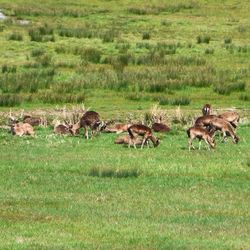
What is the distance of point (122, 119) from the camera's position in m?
27.9

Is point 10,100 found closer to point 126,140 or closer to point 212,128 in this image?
point 126,140

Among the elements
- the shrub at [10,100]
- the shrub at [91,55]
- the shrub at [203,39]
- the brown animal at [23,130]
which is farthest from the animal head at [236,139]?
the shrub at [203,39]

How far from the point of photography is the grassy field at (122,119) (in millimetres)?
13031

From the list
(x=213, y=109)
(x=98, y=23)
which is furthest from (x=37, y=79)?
(x=98, y=23)

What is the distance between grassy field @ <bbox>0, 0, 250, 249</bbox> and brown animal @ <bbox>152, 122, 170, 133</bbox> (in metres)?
0.26

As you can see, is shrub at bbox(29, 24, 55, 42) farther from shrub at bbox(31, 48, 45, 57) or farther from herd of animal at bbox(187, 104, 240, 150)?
herd of animal at bbox(187, 104, 240, 150)

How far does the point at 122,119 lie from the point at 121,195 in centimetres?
1218

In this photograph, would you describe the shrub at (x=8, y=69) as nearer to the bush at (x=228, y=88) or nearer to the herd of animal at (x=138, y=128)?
the bush at (x=228, y=88)

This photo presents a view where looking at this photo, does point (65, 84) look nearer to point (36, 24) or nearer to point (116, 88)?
point (116, 88)

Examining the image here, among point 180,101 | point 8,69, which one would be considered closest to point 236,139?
point 180,101

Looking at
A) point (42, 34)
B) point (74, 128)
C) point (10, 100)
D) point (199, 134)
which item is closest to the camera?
point (199, 134)

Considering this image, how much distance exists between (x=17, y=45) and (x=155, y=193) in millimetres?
26974

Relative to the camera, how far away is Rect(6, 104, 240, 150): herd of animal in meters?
21.6

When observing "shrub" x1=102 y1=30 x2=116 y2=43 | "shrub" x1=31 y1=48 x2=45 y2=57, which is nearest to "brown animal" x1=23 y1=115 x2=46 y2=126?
"shrub" x1=31 y1=48 x2=45 y2=57
